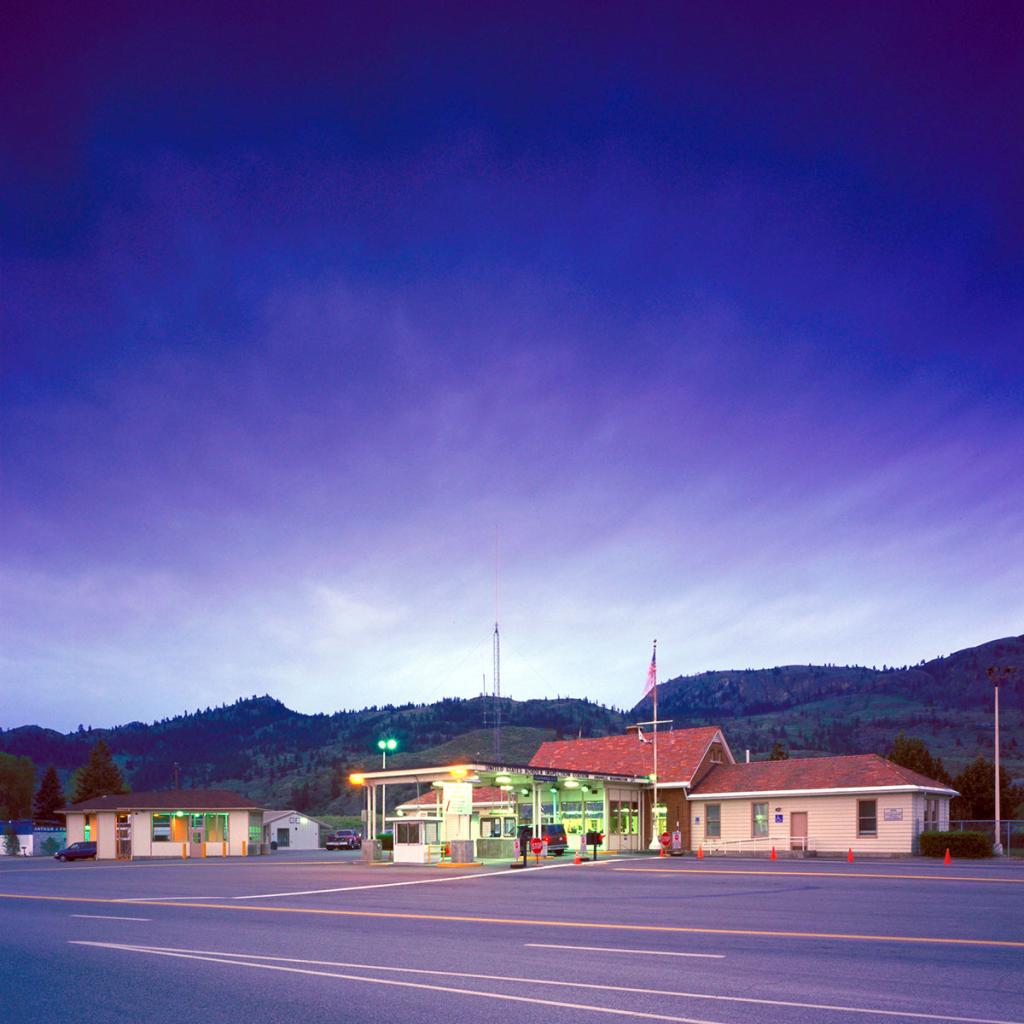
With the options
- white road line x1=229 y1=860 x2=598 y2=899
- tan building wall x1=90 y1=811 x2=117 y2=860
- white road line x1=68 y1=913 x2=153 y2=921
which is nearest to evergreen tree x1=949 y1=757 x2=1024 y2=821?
white road line x1=229 y1=860 x2=598 y2=899

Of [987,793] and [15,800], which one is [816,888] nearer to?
[987,793]

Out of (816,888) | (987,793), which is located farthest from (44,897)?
(987,793)

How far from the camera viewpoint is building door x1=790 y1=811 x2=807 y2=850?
4956cm

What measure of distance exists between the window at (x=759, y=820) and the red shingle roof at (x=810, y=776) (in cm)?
98

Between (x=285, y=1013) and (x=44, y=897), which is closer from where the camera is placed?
(x=285, y=1013)

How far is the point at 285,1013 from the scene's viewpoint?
10.0 meters

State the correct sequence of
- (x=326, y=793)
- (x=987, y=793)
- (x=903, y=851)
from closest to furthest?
(x=903, y=851)
(x=987, y=793)
(x=326, y=793)

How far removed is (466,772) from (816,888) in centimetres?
2280

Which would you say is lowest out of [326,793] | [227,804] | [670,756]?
[326,793]

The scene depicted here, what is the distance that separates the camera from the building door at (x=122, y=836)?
6525cm

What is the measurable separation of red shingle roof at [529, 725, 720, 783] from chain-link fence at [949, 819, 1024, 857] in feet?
40.4

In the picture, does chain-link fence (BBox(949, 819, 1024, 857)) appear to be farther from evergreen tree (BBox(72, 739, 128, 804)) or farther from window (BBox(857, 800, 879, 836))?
evergreen tree (BBox(72, 739, 128, 804))

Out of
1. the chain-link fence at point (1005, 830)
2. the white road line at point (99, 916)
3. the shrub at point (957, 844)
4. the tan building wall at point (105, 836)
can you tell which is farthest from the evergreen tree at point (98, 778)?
the white road line at point (99, 916)

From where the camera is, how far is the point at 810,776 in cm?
5050
